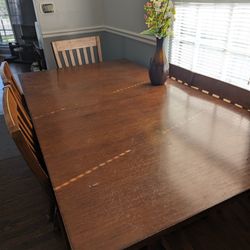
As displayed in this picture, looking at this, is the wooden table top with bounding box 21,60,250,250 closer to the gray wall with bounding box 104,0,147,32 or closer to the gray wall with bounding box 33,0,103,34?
the gray wall with bounding box 104,0,147,32

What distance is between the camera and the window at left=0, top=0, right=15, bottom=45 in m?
5.57

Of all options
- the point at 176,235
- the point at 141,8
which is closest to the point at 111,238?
the point at 176,235

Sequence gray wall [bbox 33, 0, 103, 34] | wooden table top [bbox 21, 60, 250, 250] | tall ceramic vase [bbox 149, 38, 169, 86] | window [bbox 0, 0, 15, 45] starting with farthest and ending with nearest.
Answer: window [bbox 0, 0, 15, 45] < gray wall [bbox 33, 0, 103, 34] < tall ceramic vase [bbox 149, 38, 169, 86] < wooden table top [bbox 21, 60, 250, 250]

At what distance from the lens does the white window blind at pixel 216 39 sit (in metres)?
1.39

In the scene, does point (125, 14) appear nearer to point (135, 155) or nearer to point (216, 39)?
point (216, 39)

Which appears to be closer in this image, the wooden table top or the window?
the wooden table top

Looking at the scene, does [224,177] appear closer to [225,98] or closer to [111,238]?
[111,238]

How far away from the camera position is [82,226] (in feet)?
2.22

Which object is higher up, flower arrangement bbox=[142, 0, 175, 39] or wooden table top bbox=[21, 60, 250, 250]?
flower arrangement bbox=[142, 0, 175, 39]

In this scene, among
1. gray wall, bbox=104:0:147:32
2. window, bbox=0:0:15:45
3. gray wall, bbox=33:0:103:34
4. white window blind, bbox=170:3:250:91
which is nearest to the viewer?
white window blind, bbox=170:3:250:91

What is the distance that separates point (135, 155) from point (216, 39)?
108 cm

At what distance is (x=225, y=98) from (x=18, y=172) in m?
1.73

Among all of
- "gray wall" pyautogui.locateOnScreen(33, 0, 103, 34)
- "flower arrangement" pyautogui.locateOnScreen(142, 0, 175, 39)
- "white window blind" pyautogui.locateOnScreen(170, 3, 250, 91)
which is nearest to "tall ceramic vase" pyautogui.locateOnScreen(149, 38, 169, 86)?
"flower arrangement" pyautogui.locateOnScreen(142, 0, 175, 39)

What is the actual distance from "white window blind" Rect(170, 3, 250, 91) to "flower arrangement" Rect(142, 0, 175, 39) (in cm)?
31
